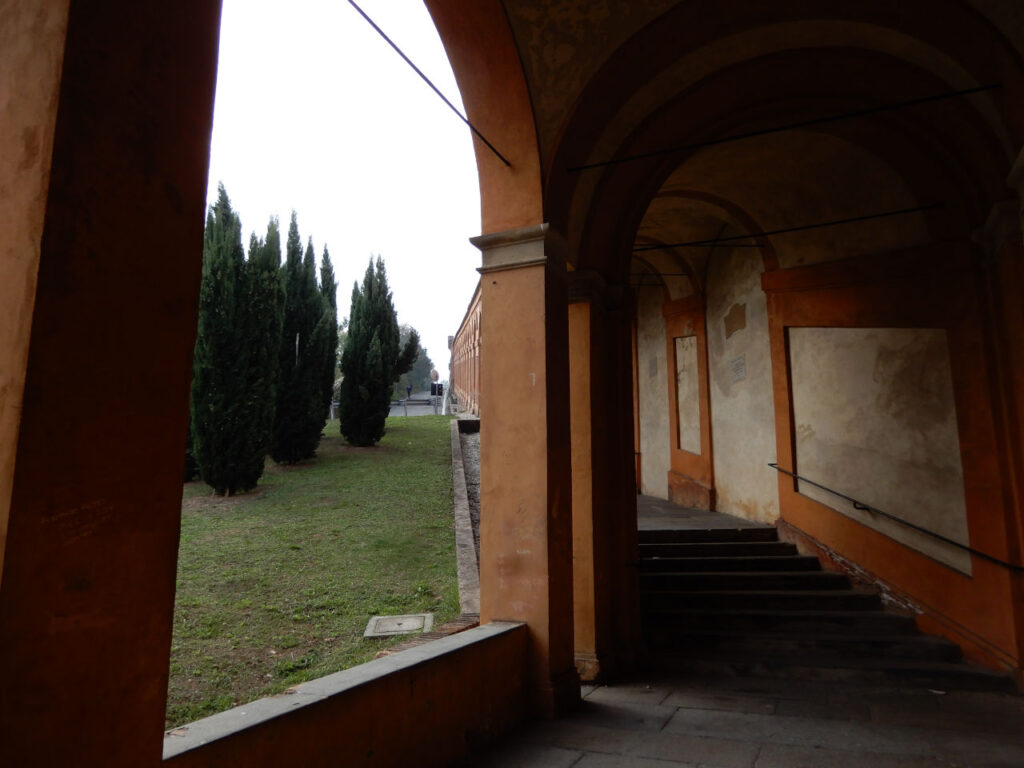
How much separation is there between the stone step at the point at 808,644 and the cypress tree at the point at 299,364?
10.1 m

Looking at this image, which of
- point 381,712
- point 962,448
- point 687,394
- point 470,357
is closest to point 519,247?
point 381,712

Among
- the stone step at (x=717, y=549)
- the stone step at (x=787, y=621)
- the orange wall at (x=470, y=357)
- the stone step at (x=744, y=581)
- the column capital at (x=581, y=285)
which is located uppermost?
the orange wall at (x=470, y=357)

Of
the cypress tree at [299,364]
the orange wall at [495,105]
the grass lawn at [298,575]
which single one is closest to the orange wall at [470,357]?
the cypress tree at [299,364]

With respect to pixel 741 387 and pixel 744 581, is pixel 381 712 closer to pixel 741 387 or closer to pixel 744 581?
pixel 744 581

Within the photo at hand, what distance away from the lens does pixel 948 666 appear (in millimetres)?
5105

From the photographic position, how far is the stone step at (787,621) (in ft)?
19.1

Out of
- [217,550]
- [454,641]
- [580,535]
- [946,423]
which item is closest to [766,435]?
[946,423]

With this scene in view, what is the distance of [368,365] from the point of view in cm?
1600

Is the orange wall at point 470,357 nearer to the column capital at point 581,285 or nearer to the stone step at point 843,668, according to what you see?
the column capital at point 581,285

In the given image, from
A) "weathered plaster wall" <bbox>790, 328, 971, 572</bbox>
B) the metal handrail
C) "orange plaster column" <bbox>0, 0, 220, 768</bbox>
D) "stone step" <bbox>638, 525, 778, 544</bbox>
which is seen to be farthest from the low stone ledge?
"weathered plaster wall" <bbox>790, 328, 971, 572</bbox>

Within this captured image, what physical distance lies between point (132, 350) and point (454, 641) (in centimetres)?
246

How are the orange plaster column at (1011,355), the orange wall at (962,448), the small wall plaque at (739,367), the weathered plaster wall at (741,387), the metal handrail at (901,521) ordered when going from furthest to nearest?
the small wall plaque at (739,367)
the weathered plaster wall at (741,387)
the orange wall at (962,448)
the metal handrail at (901,521)
the orange plaster column at (1011,355)

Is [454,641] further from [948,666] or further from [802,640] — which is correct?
[948,666]

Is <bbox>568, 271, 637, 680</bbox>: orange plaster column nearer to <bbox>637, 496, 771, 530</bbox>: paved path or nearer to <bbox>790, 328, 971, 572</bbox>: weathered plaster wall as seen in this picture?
<bbox>637, 496, 771, 530</bbox>: paved path
